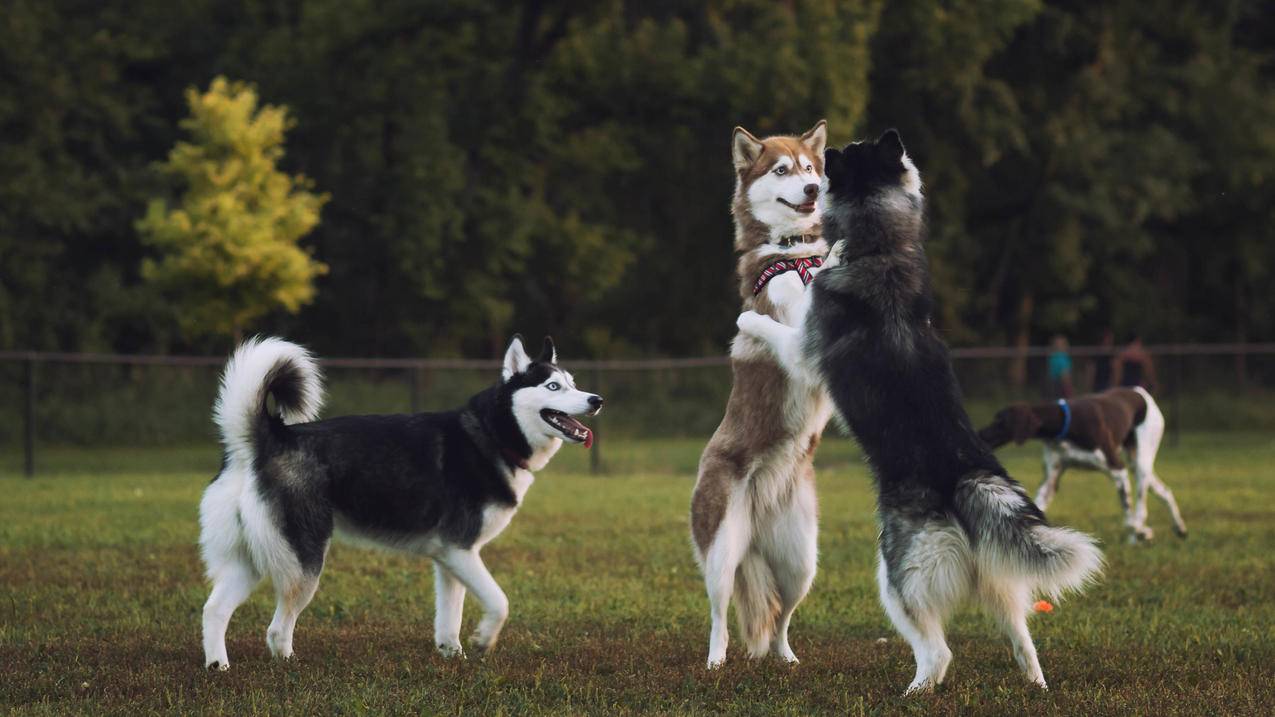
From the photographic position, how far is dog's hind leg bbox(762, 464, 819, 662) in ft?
24.3

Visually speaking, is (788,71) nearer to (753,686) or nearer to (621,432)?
(621,432)

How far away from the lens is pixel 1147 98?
38.9 meters

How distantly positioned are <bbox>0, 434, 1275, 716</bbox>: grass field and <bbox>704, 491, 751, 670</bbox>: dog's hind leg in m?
0.19

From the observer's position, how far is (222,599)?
279 inches

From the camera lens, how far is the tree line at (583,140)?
3284cm

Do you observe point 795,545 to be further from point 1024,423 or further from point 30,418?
point 30,418

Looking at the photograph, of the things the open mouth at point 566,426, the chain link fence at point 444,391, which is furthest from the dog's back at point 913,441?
the chain link fence at point 444,391

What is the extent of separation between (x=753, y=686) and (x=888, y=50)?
109 ft

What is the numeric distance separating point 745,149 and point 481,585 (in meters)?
2.85

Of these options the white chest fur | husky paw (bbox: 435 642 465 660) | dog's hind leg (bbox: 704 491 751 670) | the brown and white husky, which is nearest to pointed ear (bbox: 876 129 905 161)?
the brown and white husky

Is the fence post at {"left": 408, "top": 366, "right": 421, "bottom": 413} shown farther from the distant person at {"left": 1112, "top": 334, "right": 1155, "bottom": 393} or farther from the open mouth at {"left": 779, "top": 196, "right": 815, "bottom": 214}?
the open mouth at {"left": 779, "top": 196, "right": 815, "bottom": 214}

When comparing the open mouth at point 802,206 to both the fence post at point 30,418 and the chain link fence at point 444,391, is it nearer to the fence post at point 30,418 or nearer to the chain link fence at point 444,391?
the chain link fence at point 444,391

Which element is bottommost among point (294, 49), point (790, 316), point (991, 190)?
point (790, 316)

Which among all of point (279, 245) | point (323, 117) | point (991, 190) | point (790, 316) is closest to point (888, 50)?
point (991, 190)
